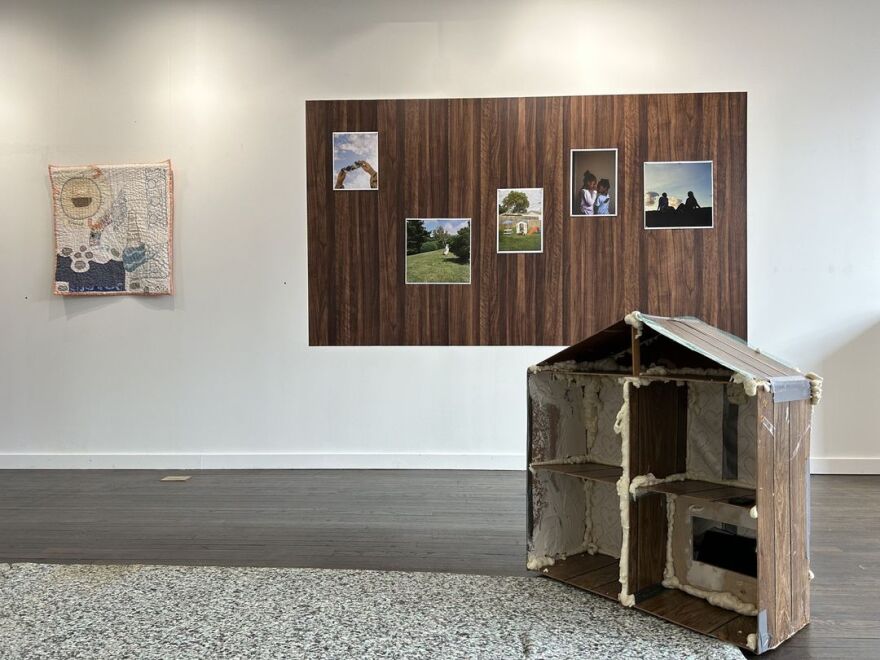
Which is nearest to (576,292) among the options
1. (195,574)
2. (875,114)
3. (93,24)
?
(875,114)

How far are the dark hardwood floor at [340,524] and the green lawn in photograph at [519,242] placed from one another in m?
1.46

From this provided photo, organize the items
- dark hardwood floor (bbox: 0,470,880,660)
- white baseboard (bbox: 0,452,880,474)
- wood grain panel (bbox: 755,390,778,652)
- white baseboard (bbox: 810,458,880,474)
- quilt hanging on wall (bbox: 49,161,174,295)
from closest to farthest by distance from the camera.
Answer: wood grain panel (bbox: 755,390,778,652) → dark hardwood floor (bbox: 0,470,880,660) → white baseboard (bbox: 810,458,880,474) → white baseboard (bbox: 0,452,880,474) → quilt hanging on wall (bbox: 49,161,174,295)

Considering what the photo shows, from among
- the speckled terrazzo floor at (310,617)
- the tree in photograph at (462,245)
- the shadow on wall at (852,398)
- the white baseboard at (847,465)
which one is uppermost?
the tree in photograph at (462,245)

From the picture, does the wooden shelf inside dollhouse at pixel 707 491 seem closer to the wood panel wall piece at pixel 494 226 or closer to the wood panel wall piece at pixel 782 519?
the wood panel wall piece at pixel 782 519

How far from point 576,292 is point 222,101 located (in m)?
2.70

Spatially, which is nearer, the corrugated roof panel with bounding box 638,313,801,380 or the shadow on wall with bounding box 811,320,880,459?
the corrugated roof panel with bounding box 638,313,801,380

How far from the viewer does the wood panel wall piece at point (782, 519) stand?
166 centimetres

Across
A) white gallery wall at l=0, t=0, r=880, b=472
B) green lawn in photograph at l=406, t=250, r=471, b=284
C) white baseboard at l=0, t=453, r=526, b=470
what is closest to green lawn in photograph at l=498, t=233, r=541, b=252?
green lawn in photograph at l=406, t=250, r=471, b=284

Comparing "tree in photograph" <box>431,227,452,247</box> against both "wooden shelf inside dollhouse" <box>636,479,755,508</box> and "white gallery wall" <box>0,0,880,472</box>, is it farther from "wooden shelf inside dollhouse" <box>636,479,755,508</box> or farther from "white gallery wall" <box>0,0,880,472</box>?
"wooden shelf inside dollhouse" <box>636,479,755,508</box>

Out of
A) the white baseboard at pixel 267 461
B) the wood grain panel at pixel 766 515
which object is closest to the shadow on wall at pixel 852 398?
the white baseboard at pixel 267 461

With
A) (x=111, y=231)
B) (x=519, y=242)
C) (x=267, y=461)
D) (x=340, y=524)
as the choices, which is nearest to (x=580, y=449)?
(x=340, y=524)

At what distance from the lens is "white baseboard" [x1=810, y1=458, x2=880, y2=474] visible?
384 centimetres

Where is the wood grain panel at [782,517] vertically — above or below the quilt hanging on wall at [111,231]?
below

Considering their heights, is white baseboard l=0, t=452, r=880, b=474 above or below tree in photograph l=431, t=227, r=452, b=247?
below
